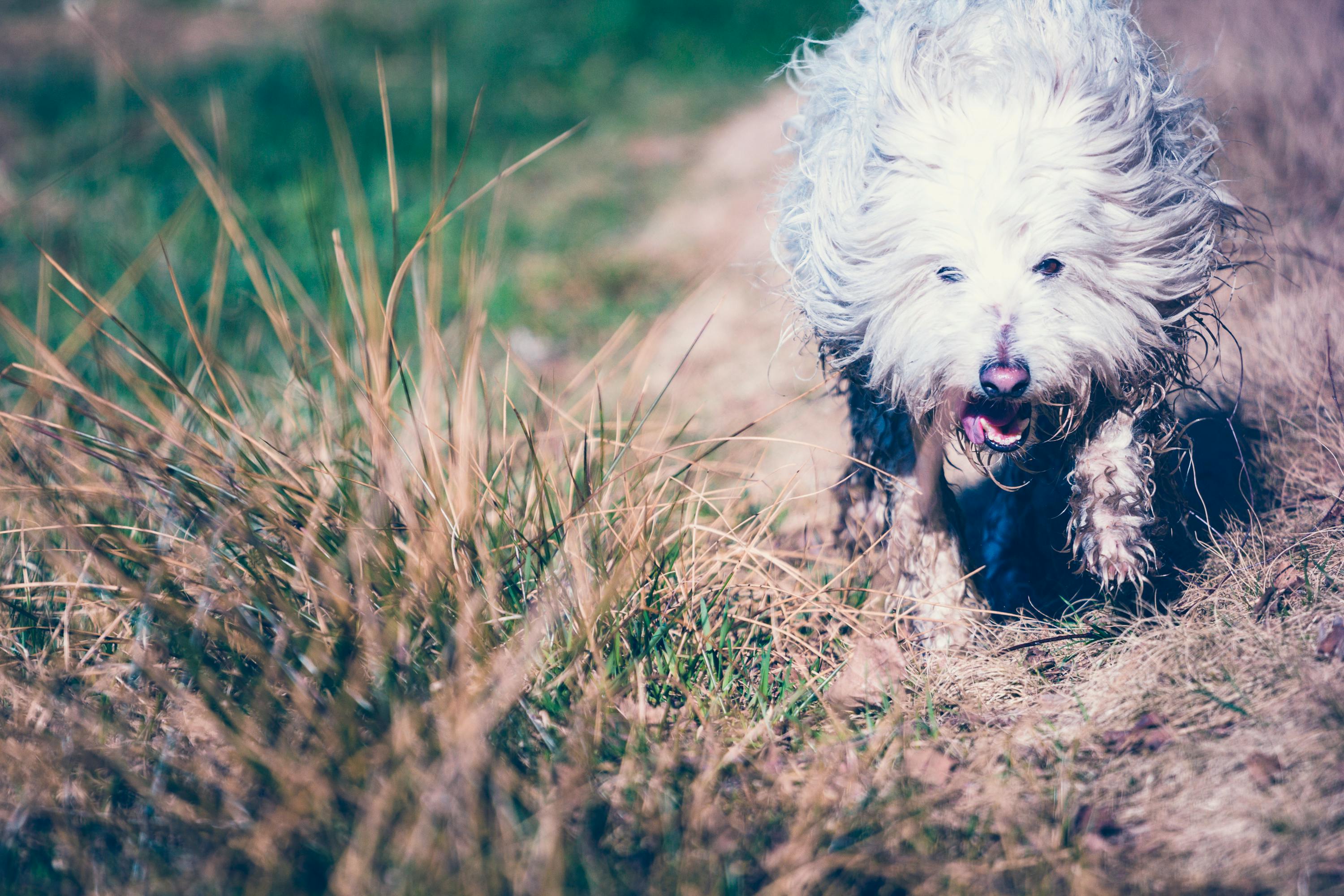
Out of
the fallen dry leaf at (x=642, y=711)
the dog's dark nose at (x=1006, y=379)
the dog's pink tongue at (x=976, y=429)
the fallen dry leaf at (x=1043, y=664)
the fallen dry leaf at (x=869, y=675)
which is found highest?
the dog's dark nose at (x=1006, y=379)

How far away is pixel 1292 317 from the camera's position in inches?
132

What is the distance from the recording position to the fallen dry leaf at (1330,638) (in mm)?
2041

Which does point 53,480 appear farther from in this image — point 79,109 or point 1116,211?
point 79,109

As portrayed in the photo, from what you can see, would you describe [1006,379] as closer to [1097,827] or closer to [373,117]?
[1097,827]

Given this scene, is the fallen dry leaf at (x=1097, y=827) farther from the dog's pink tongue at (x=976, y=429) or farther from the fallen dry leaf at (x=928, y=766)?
the dog's pink tongue at (x=976, y=429)

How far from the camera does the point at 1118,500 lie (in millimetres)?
2357

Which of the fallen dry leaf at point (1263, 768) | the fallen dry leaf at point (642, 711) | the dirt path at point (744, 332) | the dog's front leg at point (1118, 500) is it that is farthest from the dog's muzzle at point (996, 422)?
the fallen dry leaf at point (642, 711)

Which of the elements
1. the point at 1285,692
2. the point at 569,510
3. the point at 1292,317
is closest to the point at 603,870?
the point at 569,510

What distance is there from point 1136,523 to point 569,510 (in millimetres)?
1452

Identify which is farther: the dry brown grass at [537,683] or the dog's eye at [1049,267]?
the dog's eye at [1049,267]

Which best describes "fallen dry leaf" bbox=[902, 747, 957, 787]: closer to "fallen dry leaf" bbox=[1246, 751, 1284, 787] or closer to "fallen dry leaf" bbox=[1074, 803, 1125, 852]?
"fallen dry leaf" bbox=[1074, 803, 1125, 852]

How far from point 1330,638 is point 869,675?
103 centimetres

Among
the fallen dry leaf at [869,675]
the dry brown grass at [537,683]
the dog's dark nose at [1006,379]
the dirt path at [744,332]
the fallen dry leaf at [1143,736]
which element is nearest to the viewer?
the dry brown grass at [537,683]

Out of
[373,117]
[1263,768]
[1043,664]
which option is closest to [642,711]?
[1043,664]
